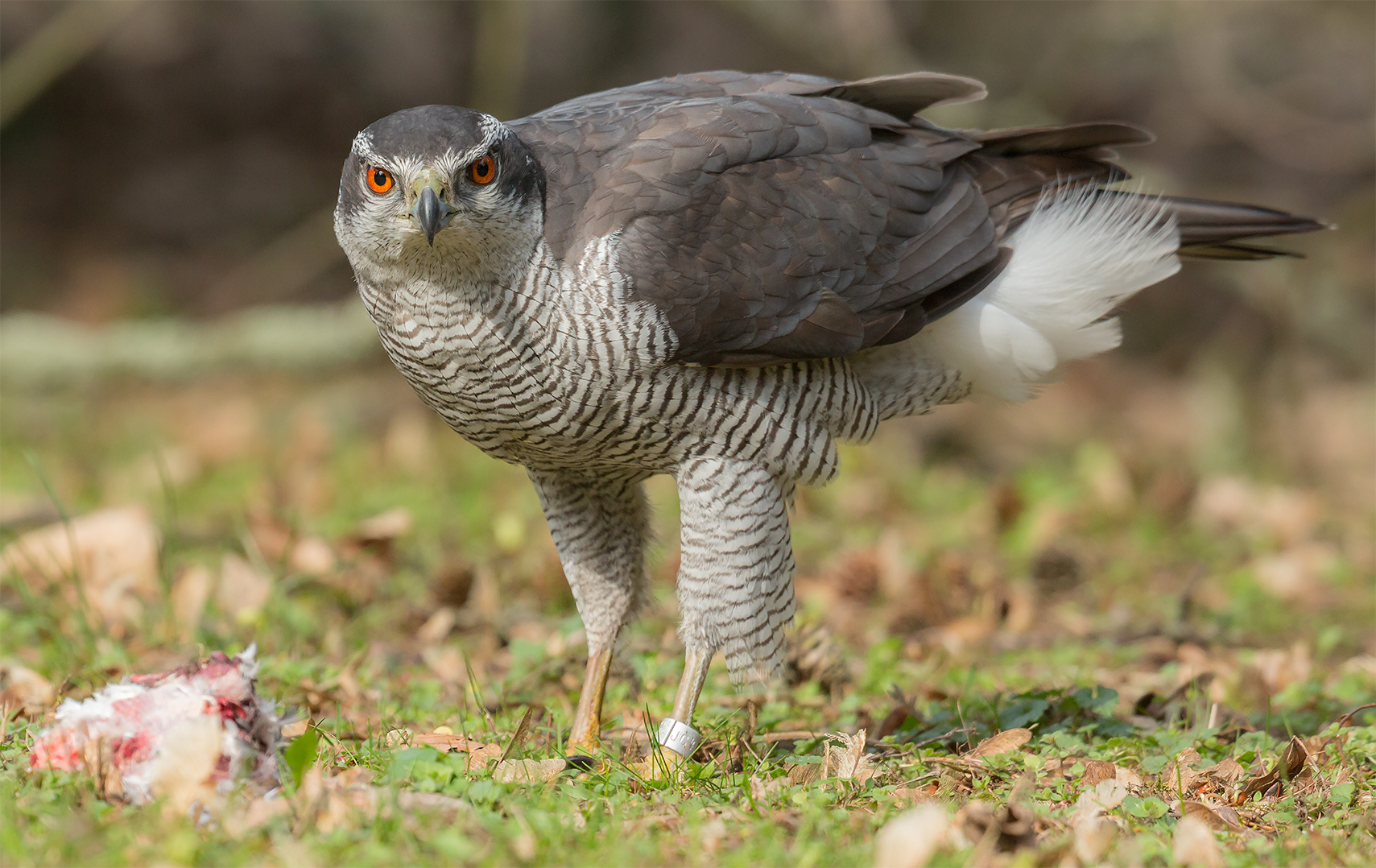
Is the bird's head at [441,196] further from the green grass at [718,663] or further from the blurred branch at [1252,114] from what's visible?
the blurred branch at [1252,114]

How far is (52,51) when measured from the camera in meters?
6.98

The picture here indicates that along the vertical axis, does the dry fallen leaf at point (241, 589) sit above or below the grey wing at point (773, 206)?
below

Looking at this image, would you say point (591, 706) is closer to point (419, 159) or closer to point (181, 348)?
point (419, 159)

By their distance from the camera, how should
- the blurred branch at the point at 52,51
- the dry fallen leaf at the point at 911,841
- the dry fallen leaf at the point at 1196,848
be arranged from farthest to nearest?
the blurred branch at the point at 52,51, the dry fallen leaf at the point at 1196,848, the dry fallen leaf at the point at 911,841

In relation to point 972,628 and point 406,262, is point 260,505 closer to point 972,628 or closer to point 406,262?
point 406,262

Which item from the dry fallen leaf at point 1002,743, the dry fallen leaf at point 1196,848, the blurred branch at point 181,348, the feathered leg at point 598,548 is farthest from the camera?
the blurred branch at point 181,348

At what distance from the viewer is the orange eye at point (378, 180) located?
330 centimetres

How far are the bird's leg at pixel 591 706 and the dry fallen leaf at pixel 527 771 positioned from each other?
0.39 meters

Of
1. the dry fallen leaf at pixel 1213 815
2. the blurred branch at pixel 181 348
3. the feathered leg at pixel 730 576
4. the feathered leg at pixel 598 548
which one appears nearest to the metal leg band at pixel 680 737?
the feathered leg at pixel 730 576

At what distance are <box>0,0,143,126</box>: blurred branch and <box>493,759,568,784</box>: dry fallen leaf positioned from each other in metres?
5.44

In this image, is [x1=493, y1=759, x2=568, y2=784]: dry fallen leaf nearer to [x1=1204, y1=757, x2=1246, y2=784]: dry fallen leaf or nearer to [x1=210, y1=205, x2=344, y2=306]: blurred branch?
[x1=1204, y1=757, x2=1246, y2=784]: dry fallen leaf

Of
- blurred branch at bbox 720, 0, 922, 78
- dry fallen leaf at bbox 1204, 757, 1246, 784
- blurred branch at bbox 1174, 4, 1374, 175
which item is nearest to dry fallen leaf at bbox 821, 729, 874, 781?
dry fallen leaf at bbox 1204, 757, 1246, 784

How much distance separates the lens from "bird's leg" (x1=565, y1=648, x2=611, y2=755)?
378cm

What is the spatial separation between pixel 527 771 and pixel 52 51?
18.6ft
